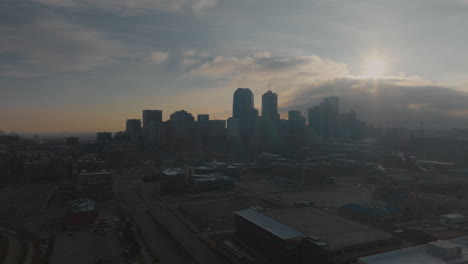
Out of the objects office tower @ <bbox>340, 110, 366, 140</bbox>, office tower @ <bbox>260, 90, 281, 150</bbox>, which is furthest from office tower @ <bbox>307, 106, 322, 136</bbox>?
office tower @ <bbox>260, 90, 281, 150</bbox>

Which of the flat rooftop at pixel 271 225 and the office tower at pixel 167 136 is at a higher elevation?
the office tower at pixel 167 136

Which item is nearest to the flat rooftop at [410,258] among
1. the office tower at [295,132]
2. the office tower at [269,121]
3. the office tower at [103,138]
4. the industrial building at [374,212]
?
the industrial building at [374,212]

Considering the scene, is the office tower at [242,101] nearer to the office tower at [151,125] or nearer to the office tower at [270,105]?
the office tower at [270,105]

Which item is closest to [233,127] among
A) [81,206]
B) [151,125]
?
[151,125]

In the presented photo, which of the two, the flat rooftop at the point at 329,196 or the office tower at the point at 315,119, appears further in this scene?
the office tower at the point at 315,119

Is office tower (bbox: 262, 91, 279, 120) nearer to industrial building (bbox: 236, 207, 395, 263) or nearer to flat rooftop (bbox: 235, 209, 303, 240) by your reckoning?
A: industrial building (bbox: 236, 207, 395, 263)

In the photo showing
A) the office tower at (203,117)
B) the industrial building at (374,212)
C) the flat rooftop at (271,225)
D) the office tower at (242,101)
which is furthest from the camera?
the office tower at (203,117)
